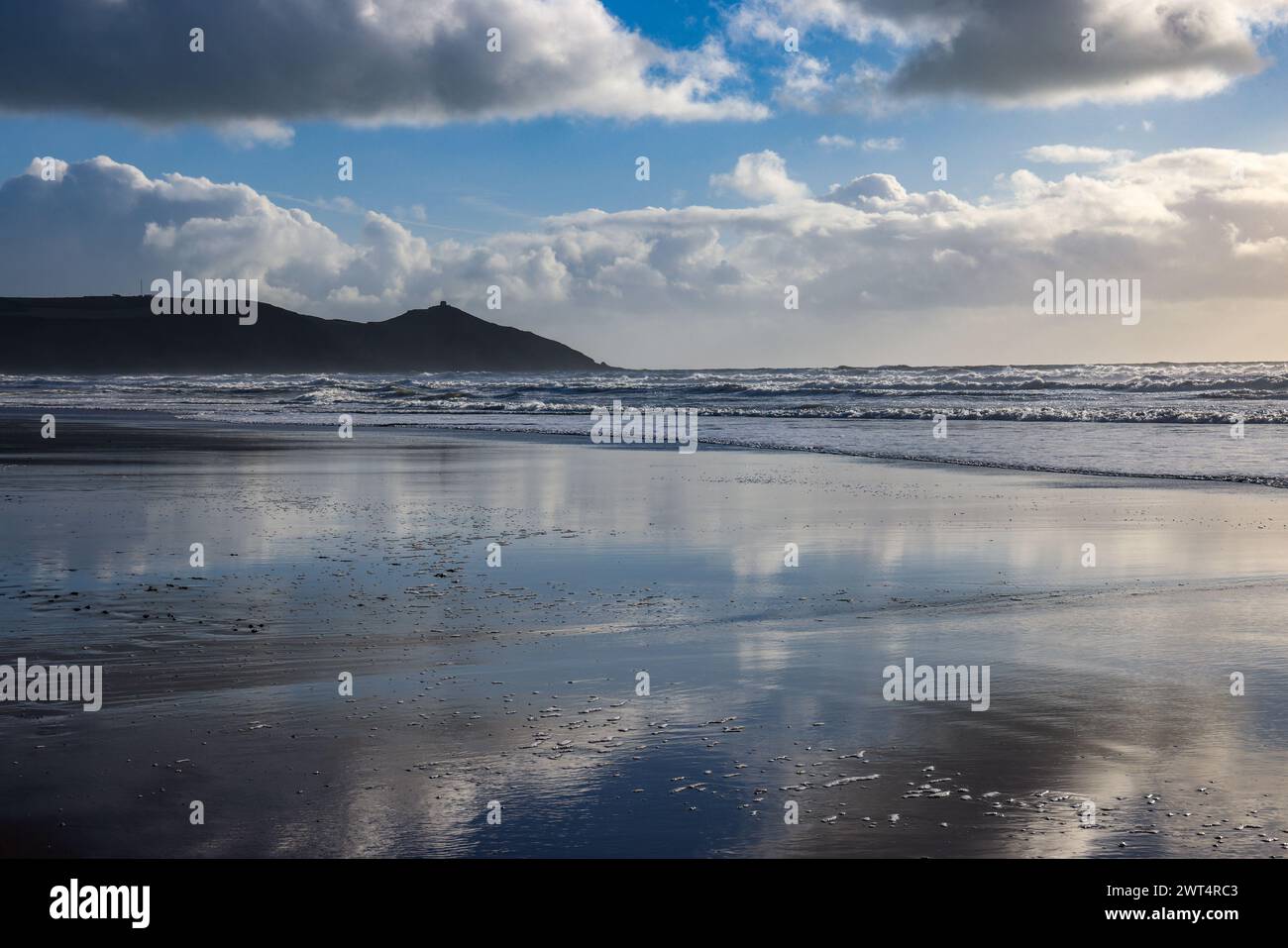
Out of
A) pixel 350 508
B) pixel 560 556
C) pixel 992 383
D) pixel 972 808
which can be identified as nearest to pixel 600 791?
pixel 972 808

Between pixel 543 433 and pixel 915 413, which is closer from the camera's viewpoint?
pixel 543 433

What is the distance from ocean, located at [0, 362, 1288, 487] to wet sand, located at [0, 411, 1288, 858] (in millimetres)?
9479

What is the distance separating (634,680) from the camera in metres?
6.86

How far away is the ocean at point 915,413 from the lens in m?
24.1

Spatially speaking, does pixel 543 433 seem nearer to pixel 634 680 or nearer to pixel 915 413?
pixel 915 413

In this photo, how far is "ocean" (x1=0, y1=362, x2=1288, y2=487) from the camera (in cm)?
2412

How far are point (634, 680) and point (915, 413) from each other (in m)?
37.1

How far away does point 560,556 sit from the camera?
11.2 metres

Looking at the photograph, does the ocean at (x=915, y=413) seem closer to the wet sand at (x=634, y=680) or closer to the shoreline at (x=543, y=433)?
the shoreline at (x=543, y=433)

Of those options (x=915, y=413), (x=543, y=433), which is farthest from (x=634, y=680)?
Answer: (x=915, y=413)

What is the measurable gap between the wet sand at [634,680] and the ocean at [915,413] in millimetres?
9479

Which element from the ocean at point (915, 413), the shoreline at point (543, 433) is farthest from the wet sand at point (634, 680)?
the ocean at point (915, 413)

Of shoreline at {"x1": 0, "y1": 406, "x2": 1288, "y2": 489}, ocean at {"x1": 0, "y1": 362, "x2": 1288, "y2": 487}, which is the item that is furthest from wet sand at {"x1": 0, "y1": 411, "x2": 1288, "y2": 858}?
ocean at {"x1": 0, "y1": 362, "x2": 1288, "y2": 487}

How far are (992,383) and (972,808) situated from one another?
216 feet
